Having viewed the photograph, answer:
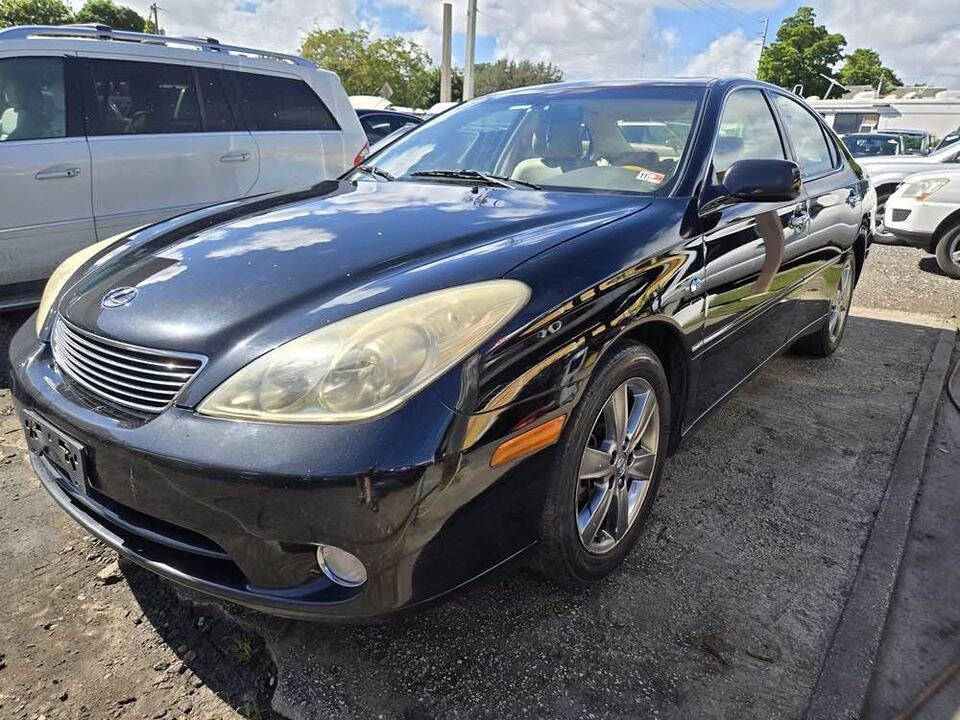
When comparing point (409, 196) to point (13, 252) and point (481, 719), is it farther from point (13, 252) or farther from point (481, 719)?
point (13, 252)

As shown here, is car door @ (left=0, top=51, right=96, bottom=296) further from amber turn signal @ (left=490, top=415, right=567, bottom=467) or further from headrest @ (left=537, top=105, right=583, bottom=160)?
amber turn signal @ (left=490, top=415, right=567, bottom=467)

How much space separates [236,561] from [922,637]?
6.30ft

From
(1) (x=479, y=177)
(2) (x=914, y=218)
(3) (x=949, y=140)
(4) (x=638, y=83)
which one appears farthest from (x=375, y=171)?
(3) (x=949, y=140)

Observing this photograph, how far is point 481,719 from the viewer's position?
1695mm

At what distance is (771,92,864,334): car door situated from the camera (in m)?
3.30

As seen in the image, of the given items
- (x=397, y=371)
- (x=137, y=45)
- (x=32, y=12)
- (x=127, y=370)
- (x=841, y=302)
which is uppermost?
(x=32, y=12)

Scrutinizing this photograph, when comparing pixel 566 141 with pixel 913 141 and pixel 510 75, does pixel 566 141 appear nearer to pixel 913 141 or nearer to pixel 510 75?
pixel 913 141

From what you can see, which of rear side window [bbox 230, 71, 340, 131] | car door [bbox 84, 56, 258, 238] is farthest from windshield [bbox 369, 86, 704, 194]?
rear side window [bbox 230, 71, 340, 131]

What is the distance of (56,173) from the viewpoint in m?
4.25

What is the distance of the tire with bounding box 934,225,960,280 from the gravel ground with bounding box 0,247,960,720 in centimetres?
581

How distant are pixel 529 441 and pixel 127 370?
983 millimetres

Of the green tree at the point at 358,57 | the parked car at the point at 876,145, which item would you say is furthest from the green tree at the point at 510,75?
the parked car at the point at 876,145

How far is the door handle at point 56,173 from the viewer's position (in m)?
4.20

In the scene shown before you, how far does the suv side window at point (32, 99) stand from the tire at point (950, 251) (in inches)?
310
